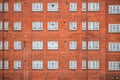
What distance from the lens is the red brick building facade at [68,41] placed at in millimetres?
56531

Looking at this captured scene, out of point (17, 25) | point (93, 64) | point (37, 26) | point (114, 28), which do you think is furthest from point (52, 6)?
point (93, 64)

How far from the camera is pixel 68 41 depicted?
56750 mm

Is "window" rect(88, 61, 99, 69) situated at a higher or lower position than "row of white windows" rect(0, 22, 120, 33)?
lower

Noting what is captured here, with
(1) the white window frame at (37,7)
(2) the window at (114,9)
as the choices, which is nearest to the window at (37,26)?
(1) the white window frame at (37,7)

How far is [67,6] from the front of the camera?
56.8 meters

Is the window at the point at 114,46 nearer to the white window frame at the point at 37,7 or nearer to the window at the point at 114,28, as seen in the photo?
the window at the point at 114,28

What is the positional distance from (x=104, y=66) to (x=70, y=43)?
21.4ft

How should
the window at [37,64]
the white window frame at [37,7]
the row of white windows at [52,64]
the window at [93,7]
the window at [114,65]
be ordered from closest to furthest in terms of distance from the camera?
1. the window at [114,65]
2. the row of white windows at [52,64]
3. the window at [93,7]
4. the window at [37,64]
5. the white window frame at [37,7]

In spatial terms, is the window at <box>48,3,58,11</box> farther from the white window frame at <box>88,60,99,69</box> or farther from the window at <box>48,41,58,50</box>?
the white window frame at <box>88,60,99,69</box>

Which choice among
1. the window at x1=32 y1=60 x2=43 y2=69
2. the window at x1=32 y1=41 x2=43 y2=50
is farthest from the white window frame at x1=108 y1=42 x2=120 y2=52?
the window at x1=32 y1=60 x2=43 y2=69

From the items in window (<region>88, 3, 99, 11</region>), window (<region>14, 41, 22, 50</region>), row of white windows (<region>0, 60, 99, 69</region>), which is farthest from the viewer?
window (<region>14, 41, 22, 50</region>)

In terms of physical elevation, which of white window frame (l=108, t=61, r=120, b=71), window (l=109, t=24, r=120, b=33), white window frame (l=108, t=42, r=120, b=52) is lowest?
white window frame (l=108, t=61, r=120, b=71)

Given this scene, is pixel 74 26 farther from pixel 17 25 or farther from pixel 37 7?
pixel 17 25

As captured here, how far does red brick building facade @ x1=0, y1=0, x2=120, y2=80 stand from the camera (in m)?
56.5
